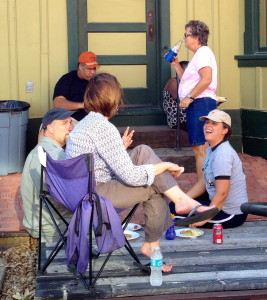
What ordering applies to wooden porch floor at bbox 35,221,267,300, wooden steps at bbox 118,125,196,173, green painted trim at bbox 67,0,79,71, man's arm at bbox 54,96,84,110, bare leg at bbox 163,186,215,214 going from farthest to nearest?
green painted trim at bbox 67,0,79,71 → wooden steps at bbox 118,125,196,173 → man's arm at bbox 54,96,84,110 → bare leg at bbox 163,186,215,214 → wooden porch floor at bbox 35,221,267,300

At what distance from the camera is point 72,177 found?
15.0ft

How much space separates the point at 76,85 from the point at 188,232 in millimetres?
2984

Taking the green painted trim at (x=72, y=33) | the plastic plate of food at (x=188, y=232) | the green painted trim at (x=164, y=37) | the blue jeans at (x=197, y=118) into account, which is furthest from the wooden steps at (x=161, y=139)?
the plastic plate of food at (x=188, y=232)

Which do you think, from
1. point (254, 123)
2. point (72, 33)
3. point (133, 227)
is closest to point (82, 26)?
point (72, 33)

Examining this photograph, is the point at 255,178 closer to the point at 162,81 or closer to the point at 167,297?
the point at 162,81

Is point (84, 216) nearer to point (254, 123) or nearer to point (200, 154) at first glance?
point (200, 154)

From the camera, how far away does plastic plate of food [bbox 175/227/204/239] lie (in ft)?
18.3

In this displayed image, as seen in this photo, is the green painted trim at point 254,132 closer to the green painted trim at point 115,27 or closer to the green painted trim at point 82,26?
the green painted trim at point 115,27

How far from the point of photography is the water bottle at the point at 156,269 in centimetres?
456

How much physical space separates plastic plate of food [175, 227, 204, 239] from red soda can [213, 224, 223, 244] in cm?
20

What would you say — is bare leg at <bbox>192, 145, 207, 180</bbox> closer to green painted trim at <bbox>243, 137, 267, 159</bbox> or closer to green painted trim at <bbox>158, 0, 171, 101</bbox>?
green painted trim at <bbox>243, 137, 267, 159</bbox>

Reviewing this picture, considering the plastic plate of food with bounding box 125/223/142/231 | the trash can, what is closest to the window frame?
the trash can

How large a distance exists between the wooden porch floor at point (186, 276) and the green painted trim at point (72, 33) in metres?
3.77

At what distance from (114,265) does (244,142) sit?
180 inches
